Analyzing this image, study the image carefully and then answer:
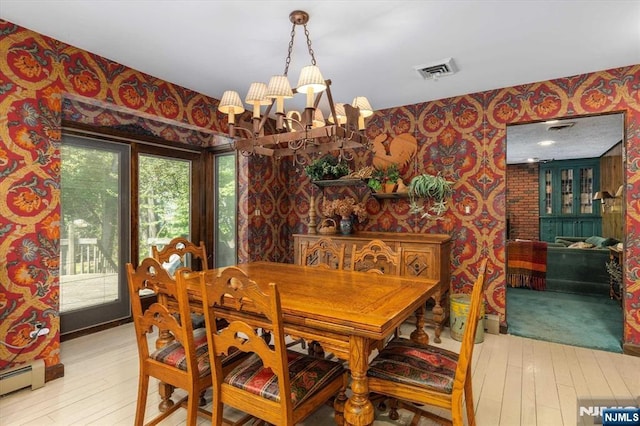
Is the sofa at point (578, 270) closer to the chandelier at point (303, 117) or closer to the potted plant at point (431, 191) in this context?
the potted plant at point (431, 191)

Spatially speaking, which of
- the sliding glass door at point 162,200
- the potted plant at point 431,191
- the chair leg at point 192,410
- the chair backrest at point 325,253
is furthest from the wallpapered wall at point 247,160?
the chair leg at point 192,410

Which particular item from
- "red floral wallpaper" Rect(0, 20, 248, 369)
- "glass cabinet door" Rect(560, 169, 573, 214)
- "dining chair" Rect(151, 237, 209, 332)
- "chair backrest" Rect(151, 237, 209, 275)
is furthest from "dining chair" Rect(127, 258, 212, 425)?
"glass cabinet door" Rect(560, 169, 573, 214)

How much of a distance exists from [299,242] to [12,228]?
2.54 meters

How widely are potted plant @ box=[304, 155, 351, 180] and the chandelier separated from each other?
1.68 meters

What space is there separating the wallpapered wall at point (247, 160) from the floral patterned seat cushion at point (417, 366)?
2.15 metres

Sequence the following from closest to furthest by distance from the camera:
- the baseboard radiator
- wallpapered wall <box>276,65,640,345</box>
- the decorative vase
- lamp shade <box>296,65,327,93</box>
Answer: lamp shade <box>296,65,327,93</box>, the baseboard radiator, wallpapered wall <box>276,65,640,345</box>, the decorative vase

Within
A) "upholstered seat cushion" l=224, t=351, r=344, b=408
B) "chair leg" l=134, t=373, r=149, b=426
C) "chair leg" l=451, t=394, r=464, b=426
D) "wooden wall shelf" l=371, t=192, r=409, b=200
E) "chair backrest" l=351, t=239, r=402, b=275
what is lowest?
"chair leg" l=134, t=373, r=149, b=426

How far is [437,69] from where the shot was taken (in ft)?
9.86

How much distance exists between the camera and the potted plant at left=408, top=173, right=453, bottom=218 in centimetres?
368

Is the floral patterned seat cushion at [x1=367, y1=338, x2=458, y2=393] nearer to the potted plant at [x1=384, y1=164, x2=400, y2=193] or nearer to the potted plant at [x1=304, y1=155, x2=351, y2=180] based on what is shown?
the potted plant at [x1=384, y1=164, x2=400, y2=193]

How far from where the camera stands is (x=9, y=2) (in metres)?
2.15

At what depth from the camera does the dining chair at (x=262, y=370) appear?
1407 millimetres

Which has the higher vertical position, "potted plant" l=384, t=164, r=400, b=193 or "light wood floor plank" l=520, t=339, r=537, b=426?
"potted plant" l=384, t=164, r=400, b=193

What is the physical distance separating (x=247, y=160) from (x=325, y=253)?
4.87ft
